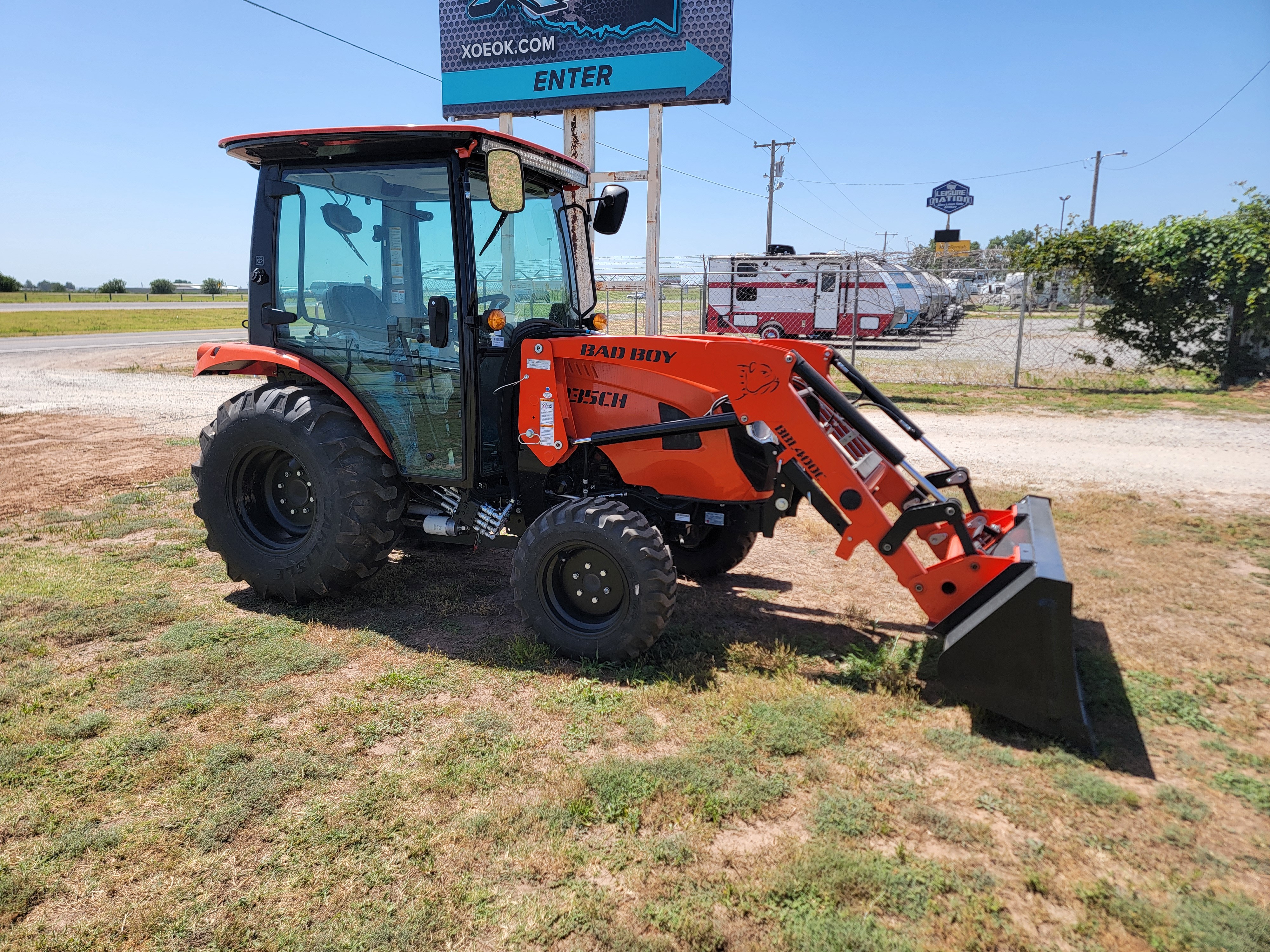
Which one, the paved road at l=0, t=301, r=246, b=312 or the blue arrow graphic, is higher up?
the blue arrow graphic

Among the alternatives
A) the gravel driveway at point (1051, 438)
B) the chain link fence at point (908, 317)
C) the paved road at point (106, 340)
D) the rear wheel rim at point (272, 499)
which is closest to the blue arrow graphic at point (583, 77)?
the chain link fence at point (908, 317)

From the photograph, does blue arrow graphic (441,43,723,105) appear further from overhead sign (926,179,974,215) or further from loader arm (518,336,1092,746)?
overhead sign (926,179,974,215)

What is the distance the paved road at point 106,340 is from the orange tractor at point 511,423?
17867mm

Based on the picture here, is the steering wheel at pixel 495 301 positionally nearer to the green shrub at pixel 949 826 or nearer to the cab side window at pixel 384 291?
the cab side window at pixel 384 291

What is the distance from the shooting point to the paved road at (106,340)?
23.2m

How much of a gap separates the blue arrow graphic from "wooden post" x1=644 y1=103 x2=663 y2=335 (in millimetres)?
401

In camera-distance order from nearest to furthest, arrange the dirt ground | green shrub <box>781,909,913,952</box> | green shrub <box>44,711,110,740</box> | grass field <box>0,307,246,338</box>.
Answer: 1. green shrub <box>781,909,913,952</box>
2. green shrub <box>44,711,110,740</box>
3. the dirt ground
4. grass field <box>0,307,246,338</box>

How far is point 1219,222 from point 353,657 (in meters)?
16.0

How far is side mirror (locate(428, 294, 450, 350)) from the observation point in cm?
452

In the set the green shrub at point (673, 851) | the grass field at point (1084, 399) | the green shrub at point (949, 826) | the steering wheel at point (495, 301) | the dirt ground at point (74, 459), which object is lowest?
the green shrub at point (673, 851)

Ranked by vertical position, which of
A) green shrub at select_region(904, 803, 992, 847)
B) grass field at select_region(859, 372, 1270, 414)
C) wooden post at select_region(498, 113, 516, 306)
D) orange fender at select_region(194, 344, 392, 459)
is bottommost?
green shrub at select_region(904, 803, 992, 847)

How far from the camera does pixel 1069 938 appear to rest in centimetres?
248

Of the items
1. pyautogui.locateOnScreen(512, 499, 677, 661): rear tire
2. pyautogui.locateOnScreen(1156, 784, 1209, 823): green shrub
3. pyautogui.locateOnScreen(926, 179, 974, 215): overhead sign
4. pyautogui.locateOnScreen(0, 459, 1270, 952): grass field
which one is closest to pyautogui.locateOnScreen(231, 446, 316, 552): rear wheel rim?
pyautogui.locateOnScreen(0, 459, 1270, 952): grass field

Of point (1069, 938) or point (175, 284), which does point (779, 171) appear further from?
point (175, 284)
